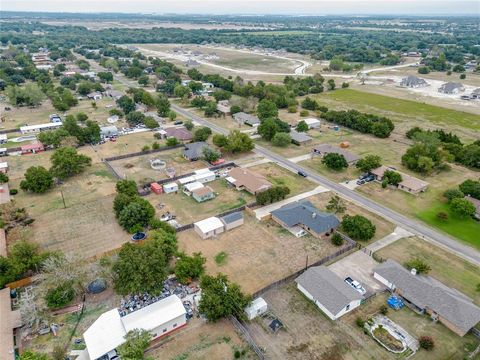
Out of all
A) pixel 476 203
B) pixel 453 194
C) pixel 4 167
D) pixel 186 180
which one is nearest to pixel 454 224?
pixel 476 203

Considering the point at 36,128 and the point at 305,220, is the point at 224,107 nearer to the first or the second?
the point at 36,128

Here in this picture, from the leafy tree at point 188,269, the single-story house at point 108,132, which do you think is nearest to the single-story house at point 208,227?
the leafy tree at point 188,269

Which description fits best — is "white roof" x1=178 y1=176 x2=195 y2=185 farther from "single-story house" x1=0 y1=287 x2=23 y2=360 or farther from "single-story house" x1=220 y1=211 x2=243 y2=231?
"single-story house" x1=0 y1=287 x2=23 y2=360

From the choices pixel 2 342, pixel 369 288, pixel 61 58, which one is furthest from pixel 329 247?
pixel 61 58

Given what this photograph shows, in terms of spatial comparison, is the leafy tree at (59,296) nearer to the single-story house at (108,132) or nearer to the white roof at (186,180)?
the white roof at (186,180)

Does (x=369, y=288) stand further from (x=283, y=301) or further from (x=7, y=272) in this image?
(x=7, y=272)

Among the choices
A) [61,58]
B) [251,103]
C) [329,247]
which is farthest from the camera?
[61,58]

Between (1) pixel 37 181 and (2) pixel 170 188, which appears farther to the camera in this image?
(2) pixel 170 188
